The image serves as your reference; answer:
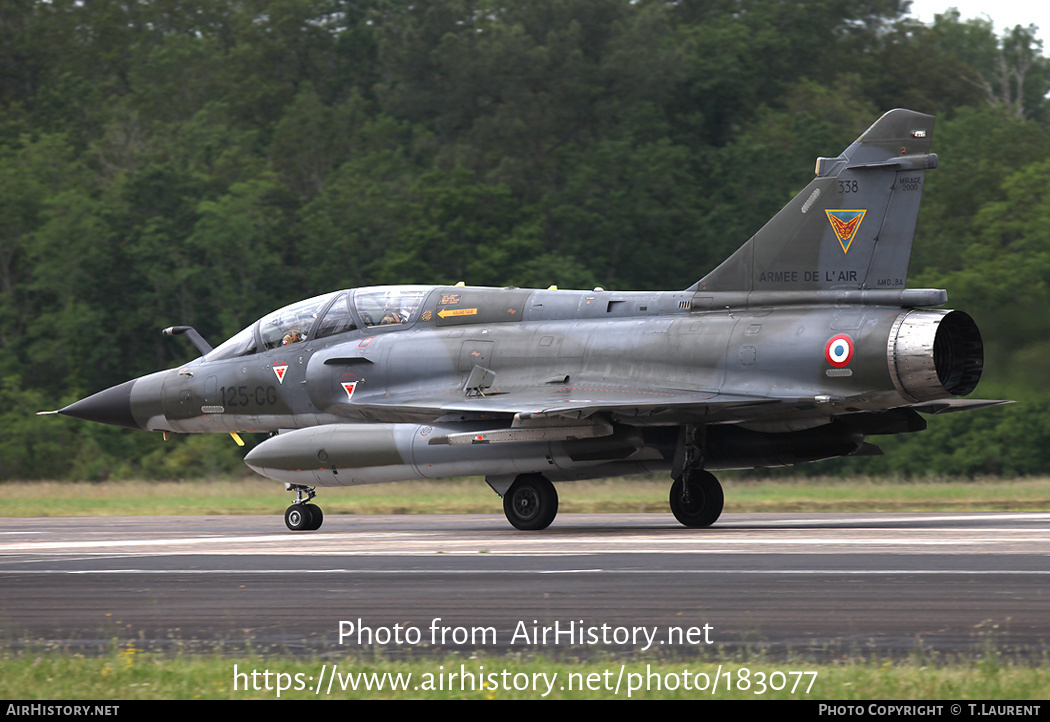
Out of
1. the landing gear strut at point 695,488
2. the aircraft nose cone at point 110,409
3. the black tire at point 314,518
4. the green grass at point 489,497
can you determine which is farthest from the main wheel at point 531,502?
the aircraft nose cone at point 110,409

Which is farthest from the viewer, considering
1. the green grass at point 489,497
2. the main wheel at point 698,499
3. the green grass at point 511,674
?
the green grass at point 489,497

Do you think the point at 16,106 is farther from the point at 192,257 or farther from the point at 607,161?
the point at 607,161

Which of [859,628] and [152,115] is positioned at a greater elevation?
[152,115]

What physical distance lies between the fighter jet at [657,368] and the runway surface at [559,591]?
1.18 metres

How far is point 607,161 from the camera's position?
2095 inches

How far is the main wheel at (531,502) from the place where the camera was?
19469 millimetres

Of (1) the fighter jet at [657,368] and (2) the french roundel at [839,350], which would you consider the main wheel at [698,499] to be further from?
(2) the french roundel at [839,350]

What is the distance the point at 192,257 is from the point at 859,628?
153 ft

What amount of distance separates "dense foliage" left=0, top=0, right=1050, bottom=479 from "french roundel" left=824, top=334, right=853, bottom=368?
20.6m

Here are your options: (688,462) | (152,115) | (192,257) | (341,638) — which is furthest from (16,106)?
(341,638)

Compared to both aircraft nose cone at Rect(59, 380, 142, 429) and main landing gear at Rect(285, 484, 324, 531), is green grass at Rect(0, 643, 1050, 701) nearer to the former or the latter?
main landing gear at Rect(285, 484, 324, 531)

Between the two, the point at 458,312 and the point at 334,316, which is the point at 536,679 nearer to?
the point at 458,312

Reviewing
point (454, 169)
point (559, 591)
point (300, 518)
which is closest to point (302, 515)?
point (300, 518)

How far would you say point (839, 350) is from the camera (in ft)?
56.9
